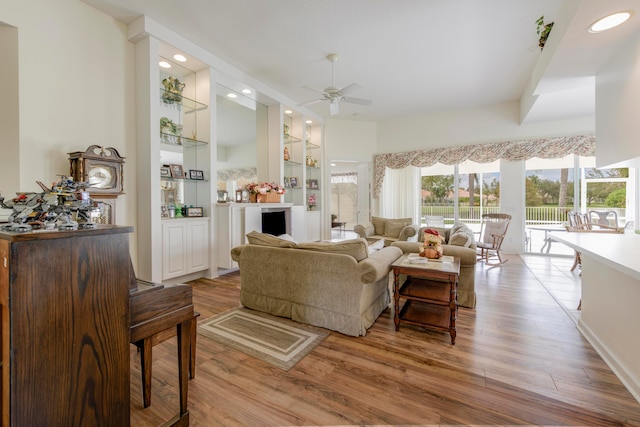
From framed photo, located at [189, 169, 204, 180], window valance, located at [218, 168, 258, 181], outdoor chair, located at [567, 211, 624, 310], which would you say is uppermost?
window valance, located at [218, 168, 258, 181]

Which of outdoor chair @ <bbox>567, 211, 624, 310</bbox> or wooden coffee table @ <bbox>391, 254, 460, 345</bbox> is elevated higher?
outdoor chair @ <bbox>567, 211, 624, 310</bbox>

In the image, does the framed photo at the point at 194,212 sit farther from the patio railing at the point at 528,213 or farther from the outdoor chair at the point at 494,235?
the patio railing at the point at 528,213

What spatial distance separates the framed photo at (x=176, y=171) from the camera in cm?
405

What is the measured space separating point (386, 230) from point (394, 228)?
7.3 inches

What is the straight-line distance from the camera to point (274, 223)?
542 cm

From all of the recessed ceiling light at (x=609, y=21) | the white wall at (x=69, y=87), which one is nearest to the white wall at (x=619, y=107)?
the recessed ceiling light at (x=609, y=21)

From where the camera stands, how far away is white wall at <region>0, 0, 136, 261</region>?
2.78 meters

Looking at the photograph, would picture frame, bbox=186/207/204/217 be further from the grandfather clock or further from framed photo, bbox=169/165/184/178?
the grandfather clock

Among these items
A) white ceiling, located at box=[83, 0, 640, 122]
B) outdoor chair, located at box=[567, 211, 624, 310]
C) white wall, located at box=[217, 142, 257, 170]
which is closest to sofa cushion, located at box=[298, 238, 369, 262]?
white ceiling, located at box=[83, 0, 640, 122]

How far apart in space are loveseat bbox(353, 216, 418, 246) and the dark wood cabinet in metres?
A: 4.64

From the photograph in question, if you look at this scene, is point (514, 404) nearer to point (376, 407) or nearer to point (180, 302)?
point (376, 407)

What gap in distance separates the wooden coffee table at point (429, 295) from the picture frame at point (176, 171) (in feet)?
11.0

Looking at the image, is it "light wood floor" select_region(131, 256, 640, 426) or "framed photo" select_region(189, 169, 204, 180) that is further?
"framed photo" select_region(189, 169, 204, 180)

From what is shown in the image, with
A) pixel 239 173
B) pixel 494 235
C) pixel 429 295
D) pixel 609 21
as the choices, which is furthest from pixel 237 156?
pixel 609 21
